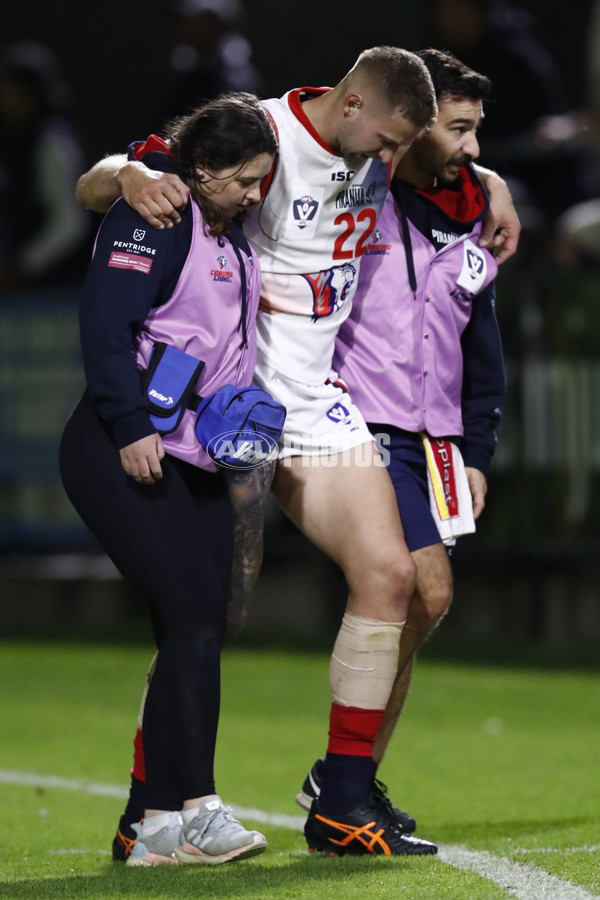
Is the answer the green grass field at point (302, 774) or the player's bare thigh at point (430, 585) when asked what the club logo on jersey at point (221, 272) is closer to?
the player's bare thigh at point (430, 585)

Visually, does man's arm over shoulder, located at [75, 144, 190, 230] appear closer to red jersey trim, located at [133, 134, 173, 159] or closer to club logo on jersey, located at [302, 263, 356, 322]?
red jersey trim, located at [133, 134, 173, 159]

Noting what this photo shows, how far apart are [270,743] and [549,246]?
14.4 feet

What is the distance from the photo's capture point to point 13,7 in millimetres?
17047

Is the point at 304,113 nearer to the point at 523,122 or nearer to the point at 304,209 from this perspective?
the point at 304,209

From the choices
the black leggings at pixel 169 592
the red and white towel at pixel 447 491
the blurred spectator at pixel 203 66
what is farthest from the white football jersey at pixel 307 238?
the blurred spectator at pixel 203 66

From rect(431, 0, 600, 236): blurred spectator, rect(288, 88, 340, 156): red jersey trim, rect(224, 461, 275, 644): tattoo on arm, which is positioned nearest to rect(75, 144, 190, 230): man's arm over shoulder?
rect(288, 88, 340, 156): red jersey trim

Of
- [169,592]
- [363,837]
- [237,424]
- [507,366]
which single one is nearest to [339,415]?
[237,424]

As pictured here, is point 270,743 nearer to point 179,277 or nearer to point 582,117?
point 179,277

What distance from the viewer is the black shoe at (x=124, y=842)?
4508 mm

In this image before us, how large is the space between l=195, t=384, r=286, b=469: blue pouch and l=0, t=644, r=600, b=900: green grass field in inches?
44.9

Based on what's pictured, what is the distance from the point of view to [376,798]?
4.86 meters

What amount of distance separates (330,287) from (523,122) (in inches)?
255

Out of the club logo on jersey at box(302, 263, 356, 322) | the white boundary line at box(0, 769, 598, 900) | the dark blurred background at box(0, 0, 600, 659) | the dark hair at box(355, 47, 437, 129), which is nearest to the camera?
the white boundary line at box(0, 769, 598, 900)

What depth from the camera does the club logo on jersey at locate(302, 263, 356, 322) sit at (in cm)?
465
